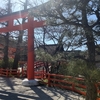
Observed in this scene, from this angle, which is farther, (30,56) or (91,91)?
(30,56)

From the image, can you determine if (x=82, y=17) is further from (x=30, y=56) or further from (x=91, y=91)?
(x=30, y=56)

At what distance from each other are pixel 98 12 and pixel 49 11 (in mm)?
1308

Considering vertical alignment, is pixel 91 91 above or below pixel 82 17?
below

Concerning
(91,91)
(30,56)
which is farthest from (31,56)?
(91,91)

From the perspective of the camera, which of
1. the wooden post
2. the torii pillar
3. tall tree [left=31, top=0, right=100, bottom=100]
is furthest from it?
the wooden post

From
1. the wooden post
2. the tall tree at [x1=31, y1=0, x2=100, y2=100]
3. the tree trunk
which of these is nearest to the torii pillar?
the wooden post

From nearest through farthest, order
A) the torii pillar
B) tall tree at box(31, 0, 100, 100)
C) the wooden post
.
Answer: tall tree at box(31, 0, 100, 100), the torii pillar, the wooden post

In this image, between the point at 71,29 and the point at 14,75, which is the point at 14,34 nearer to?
the point at 14,75

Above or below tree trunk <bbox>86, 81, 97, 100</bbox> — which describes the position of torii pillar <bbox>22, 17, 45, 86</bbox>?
above

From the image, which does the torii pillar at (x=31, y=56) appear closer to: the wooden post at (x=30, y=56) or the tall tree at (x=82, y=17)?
the wooden post at (x=30, y=56)

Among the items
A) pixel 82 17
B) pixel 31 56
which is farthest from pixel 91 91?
pixel 31 56

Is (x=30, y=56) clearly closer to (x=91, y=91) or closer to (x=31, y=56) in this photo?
(x=31, y=56)

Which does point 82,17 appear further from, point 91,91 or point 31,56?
point 31,56

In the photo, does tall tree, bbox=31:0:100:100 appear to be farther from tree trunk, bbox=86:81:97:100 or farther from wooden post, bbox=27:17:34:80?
wooden post, bbox=27:17:34:80
